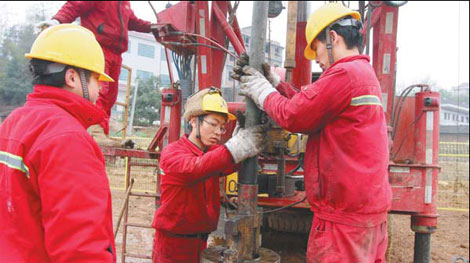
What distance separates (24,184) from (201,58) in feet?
10.5

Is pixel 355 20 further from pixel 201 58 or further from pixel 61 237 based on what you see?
pixel 201 58

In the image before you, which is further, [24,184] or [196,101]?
[196,101]

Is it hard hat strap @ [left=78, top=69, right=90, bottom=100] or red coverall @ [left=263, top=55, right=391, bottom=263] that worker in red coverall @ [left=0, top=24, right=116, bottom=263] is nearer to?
hard hat strap @ [left=78, top=69, right=90, bottom=100]

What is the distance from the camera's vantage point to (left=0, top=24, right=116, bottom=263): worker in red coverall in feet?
4.85

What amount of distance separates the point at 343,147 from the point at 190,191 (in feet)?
3.74

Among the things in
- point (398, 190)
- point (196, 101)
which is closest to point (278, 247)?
point (398, 190)

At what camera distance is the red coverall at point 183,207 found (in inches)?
108

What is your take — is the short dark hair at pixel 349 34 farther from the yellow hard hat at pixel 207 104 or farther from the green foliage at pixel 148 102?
the green foliage at pixel 148 102

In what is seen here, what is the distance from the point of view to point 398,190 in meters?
3.87

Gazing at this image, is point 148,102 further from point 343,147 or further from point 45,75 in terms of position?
point 45,75

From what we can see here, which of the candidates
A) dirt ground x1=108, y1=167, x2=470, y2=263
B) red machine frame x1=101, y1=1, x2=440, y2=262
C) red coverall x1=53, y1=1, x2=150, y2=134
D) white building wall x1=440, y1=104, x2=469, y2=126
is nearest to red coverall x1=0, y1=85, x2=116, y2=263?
red machine frame x1=101, y1=1, x2=440, y2=262

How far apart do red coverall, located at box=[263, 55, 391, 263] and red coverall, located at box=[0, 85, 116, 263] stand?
1.12 m

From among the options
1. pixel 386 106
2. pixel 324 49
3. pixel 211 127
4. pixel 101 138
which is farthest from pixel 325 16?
pixel 101 138

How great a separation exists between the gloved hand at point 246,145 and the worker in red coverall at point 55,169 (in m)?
0.93
